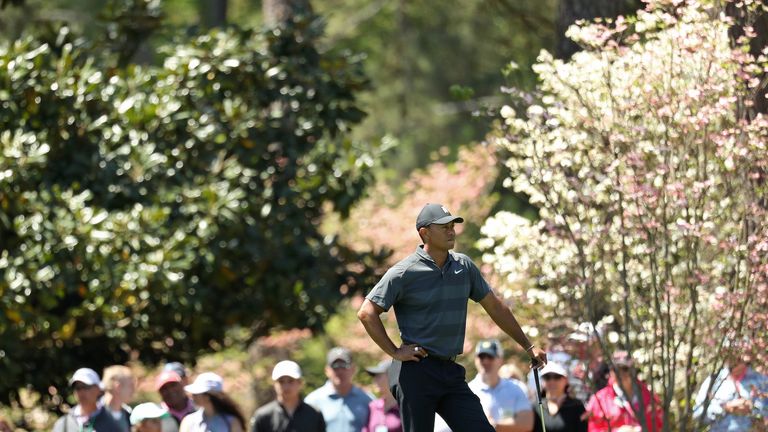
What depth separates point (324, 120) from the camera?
1559cm

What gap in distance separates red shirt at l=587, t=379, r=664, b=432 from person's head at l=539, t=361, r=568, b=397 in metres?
0.22

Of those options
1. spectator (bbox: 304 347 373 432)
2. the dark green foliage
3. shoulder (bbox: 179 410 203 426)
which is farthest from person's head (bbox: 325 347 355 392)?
the dark green foliage

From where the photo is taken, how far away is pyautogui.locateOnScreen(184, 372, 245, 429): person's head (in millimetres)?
10305

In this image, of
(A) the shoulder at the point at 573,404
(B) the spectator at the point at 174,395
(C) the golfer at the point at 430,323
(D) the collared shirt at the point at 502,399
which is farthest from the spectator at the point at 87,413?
(C) the golfer at the point at 430,323

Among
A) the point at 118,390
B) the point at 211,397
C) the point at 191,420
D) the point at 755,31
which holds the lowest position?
the point at 191,420

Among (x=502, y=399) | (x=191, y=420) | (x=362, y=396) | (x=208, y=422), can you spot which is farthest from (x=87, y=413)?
(x=502, y=399)

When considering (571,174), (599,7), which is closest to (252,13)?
(599,7)

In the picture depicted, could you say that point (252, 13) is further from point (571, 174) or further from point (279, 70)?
point (571, 174)

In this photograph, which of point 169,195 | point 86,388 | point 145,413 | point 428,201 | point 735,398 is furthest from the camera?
point 428,201

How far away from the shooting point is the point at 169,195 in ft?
46.8

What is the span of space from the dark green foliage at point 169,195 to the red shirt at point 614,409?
472 centimetres

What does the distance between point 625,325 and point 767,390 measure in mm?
1014

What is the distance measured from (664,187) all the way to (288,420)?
3.15 m

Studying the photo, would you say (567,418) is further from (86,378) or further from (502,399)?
(86,378)
